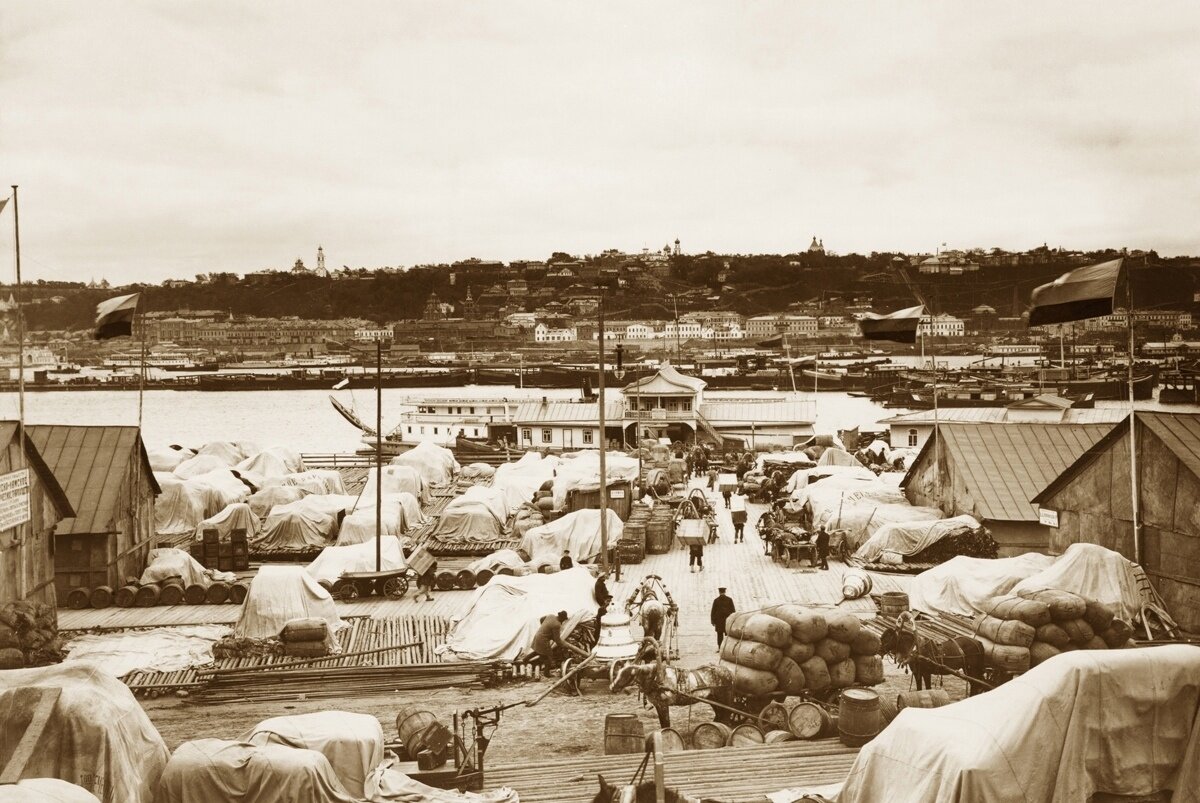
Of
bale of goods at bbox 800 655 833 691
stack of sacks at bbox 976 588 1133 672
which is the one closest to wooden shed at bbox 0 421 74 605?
bale of goods at bbox 800 655 833 691

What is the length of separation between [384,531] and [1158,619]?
948 inches

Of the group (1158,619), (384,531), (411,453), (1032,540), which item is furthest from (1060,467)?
(411,453)

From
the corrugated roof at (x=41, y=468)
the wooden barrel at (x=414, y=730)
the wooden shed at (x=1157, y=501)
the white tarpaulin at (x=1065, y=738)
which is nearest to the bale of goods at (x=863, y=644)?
the white tarpaulin at (x=1065, y=738)

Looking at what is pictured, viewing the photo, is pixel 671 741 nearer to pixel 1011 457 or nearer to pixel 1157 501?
pixel 1157 501

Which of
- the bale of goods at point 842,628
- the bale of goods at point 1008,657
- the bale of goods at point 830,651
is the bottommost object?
the bale of goods at point 1008,657

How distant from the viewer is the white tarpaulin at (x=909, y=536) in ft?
92.6

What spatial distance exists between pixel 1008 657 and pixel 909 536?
42.5 feet

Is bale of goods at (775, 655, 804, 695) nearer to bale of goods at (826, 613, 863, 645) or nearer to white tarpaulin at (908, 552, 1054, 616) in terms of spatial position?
bale of goods at (826, 613, 863, 645)

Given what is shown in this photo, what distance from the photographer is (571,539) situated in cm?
3212

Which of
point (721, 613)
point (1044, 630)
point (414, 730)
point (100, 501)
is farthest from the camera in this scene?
point (100, 501)

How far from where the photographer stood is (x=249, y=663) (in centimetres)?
2000

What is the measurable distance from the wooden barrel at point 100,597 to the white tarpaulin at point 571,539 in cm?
1141

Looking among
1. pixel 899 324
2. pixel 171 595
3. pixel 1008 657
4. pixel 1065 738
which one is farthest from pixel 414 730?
pixel 899 324

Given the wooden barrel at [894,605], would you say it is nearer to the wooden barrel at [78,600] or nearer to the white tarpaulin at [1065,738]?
the white tarpaulin at [1065,738]
